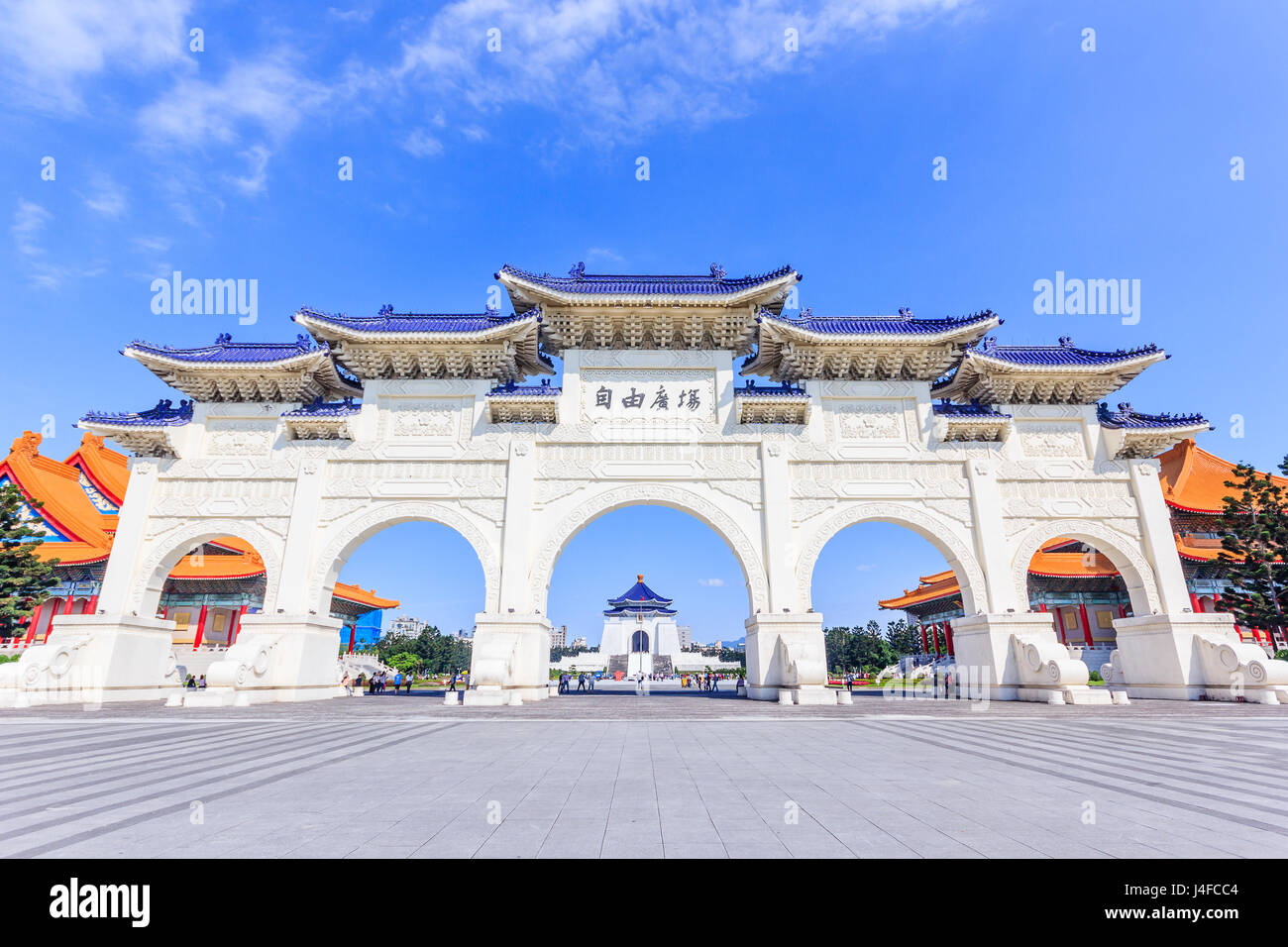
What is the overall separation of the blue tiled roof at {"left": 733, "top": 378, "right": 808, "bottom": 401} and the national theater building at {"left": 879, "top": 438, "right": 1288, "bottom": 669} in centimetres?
1317

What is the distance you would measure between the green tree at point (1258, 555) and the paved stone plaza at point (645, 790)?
12626 millimetres

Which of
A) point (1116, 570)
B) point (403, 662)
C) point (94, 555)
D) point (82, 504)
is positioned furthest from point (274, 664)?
point (1116, 570)

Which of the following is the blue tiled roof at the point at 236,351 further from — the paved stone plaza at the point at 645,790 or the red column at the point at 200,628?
the red column at the point at 200,628

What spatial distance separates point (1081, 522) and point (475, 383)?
16.8 meters

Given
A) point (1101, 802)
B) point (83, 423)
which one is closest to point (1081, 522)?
point (1101, 802)

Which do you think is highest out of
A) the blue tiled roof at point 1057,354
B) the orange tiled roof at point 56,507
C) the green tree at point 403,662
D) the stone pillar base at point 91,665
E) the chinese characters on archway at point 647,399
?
the blue tiled roof at point 1057,354

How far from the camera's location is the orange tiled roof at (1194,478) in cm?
2319

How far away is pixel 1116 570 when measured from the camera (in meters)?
23.5

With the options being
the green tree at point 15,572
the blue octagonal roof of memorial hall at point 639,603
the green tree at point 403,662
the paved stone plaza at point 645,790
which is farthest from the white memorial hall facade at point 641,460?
the blue octagonal roof of memorial hall at point 639,603

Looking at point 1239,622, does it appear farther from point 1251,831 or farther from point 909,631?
point 1251,831

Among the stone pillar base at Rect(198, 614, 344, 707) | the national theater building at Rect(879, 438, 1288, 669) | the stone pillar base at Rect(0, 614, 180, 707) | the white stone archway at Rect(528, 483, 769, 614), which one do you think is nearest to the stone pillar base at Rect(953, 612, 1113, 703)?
the white stone archway at Rect(528, 483, 769, 614)

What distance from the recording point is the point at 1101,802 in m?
4.07

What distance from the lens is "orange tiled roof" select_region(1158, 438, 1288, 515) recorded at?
76.1 ft

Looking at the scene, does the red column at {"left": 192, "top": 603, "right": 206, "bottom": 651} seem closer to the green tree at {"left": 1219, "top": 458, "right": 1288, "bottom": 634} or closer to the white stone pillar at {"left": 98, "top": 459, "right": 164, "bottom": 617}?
the white stone pillar at {"left": 98, "top": 459, "right": 164, "bottom": 617}
